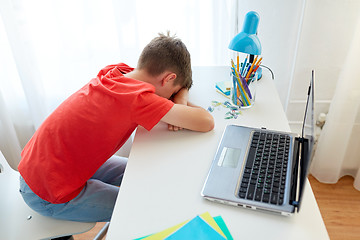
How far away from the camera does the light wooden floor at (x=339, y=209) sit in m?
1.57

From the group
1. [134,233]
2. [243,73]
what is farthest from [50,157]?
[243,73]

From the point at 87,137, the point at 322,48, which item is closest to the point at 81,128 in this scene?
the point at 87,137

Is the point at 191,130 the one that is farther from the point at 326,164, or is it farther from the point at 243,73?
the point at 326,164

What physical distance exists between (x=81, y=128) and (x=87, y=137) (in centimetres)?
3

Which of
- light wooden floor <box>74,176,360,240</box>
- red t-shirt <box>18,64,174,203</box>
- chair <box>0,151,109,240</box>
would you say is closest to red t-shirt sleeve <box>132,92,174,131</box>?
red t-shirt <box>18,64,174,203</box>

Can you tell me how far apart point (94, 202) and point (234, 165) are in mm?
478

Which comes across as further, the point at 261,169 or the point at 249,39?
the point at 249,39

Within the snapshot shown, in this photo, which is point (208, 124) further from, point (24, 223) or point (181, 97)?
point (24, 223)

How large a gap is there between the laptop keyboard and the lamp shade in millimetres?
290

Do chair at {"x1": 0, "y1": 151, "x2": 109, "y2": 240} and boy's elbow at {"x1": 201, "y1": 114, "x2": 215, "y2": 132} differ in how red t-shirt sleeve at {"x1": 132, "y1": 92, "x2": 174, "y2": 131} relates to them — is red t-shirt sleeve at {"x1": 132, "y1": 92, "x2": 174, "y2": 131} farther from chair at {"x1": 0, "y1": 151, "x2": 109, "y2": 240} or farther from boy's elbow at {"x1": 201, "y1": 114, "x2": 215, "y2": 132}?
chair at {"x1": 0, "y1": 151, "x2": 109, "y2": 240}

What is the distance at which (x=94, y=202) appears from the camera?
3.46 feet

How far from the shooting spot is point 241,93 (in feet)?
3.70

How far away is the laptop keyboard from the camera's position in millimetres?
762

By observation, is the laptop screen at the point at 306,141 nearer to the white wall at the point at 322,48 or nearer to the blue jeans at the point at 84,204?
the blue jeans at the point at 84,204
